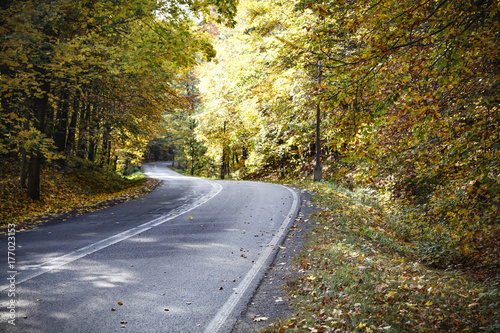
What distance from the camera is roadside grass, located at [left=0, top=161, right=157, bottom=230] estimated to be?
31.7 feet

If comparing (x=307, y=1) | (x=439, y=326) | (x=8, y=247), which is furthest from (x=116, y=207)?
(x=439, y=326)

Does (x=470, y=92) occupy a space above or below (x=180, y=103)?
below

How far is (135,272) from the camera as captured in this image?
5152 mm

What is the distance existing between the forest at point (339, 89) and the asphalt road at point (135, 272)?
166 centimetres

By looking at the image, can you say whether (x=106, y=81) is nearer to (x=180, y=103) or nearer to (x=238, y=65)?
(x=180, y=103)

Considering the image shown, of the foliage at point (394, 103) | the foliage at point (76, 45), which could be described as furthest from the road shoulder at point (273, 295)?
the foliage at point (76, 45)

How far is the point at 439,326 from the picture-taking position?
12.3 feet

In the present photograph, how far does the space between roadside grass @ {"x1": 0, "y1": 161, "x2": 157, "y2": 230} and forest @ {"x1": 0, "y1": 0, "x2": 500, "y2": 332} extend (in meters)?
0.30

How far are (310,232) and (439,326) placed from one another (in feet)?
14.7

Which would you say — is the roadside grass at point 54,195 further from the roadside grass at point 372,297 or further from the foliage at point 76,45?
the roadside grass at point 372,297

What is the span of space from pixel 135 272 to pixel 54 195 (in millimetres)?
9339

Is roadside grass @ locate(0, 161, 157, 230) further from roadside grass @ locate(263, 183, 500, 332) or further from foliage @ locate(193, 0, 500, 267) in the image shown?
foliage @ locate(193, 0, 500, 267)

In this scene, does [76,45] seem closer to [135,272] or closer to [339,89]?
[135,272]

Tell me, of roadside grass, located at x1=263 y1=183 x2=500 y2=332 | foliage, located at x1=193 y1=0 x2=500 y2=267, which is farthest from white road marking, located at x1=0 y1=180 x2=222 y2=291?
foliage, located at x1=193 y1=0 x2=500 y2=267
